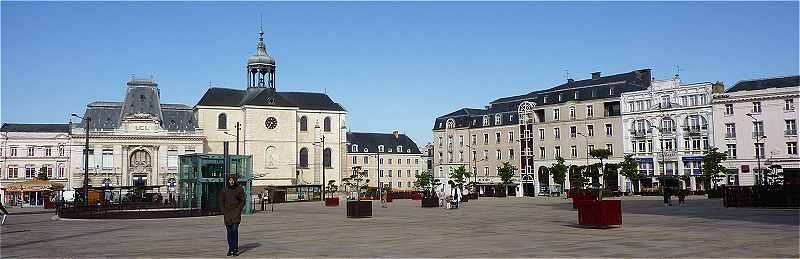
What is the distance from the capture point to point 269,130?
375 feet

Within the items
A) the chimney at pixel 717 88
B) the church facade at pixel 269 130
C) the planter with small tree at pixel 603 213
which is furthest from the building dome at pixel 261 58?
the planter with small tree at pixel 603 213

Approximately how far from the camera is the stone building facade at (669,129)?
88250mm

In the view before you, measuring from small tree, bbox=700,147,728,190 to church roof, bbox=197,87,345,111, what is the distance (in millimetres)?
60209

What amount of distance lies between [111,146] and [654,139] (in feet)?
236

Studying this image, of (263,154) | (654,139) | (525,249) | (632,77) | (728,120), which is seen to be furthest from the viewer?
(263,154)

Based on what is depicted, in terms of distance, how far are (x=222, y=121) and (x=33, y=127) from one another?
26.5 metres

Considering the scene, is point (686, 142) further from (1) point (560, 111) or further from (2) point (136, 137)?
(2) point (136, 137)

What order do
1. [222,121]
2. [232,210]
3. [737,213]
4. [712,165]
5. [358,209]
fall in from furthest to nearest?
[222,121], [712,165], [358,209], [737,213], [232,210]

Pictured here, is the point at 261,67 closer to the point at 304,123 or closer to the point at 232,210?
the point at 304,123

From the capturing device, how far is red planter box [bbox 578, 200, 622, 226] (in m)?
21.9

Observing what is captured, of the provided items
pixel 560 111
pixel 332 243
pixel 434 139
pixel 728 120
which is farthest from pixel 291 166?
pixel 332 243

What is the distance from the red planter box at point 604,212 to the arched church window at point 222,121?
9789 centimetres

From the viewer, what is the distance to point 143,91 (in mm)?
113688

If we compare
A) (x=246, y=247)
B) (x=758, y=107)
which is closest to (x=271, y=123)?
(x=758, y=107)
